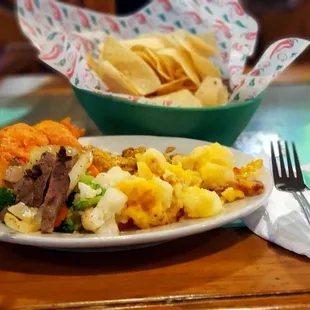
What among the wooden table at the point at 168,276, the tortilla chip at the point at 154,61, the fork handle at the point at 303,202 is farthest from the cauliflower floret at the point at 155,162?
the tortilla chip at the point at 154,61

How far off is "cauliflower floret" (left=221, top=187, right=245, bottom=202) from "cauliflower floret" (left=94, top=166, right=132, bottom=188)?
0.44 ft

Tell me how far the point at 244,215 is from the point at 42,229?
0.26 m

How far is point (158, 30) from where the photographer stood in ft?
5.21

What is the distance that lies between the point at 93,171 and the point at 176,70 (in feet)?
1.55

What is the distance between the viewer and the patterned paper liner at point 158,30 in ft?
4.07

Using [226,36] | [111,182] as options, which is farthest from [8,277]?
[226,36]

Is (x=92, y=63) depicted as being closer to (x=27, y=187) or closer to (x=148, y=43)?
(x=148, y=43)

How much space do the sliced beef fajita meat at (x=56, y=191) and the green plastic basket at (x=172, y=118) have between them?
1.18ft

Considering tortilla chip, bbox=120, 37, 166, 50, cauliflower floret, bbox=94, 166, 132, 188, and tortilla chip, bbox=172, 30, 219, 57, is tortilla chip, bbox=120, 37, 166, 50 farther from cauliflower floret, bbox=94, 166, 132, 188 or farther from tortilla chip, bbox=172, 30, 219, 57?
cauliflower floret, bbox=94, 166, 132, 188

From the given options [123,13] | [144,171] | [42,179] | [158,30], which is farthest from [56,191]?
[123,13]

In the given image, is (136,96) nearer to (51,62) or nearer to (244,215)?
(51,62)

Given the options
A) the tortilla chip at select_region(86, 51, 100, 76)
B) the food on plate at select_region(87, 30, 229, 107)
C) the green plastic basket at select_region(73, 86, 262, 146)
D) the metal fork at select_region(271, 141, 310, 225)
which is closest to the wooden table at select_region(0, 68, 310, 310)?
the metal fork at select_region(271, 141, 310, 225)

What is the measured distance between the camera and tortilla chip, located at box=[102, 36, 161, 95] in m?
1.29

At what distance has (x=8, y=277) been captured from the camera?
81 cm
